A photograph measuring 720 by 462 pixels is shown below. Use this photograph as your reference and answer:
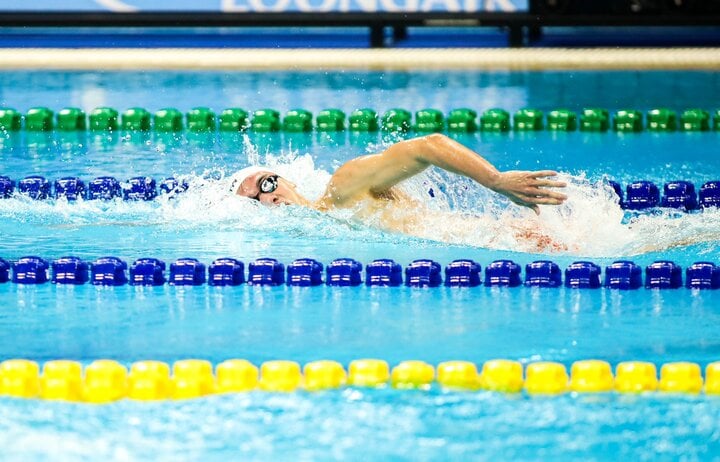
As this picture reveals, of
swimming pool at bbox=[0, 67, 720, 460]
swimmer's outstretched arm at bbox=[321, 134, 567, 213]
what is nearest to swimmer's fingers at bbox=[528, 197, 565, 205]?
swimmer's outstretched arm at bbox=[321, 134, 567, 213]

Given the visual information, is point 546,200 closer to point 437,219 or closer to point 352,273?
point 352,273

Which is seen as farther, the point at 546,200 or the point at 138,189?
the point at 138,189

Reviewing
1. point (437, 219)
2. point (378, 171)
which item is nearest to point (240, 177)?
point (378, 171)

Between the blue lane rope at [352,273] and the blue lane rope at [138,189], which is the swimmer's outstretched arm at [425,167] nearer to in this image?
the blue lane rope at [352,273]

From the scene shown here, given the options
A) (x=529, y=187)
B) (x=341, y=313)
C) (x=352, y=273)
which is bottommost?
(x=341, y=313)

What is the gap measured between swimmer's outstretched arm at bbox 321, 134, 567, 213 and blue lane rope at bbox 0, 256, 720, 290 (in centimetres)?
36

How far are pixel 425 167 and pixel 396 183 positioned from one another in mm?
259

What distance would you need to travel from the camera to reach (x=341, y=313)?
193 inches

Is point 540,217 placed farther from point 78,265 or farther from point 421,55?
point 421,55

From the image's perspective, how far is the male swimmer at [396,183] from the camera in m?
4.88

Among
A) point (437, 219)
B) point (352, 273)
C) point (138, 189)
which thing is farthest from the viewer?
point (138, 189)

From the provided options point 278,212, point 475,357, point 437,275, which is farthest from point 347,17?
point 475,357

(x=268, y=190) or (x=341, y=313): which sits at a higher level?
(x=268, y=190)

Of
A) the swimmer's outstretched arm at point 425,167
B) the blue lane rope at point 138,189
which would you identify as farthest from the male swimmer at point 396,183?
the blue lane rope at point 138,189
